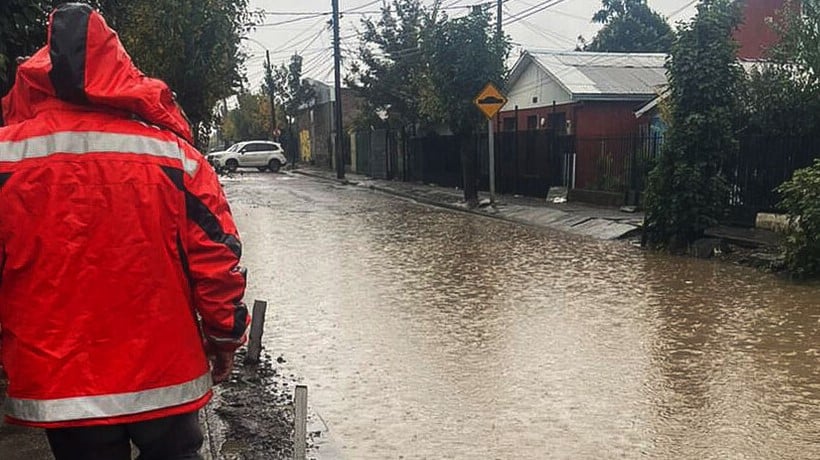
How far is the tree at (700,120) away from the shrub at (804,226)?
6.17ft

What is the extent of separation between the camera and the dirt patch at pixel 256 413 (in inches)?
183

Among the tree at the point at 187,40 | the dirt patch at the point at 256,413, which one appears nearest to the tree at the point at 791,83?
the tree at the point at 187,40

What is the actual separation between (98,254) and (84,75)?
0.51m

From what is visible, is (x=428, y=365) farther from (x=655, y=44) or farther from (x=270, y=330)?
(x=655, y=44)

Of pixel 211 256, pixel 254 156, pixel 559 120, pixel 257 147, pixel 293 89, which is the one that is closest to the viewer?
pixel 211 256

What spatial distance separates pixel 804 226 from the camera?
960cm

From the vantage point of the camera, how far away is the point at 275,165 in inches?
1737

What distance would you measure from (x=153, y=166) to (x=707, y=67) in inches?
430

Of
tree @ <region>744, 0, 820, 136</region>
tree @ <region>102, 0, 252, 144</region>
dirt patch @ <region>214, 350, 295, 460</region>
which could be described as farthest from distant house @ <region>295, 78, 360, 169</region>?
dirt patch @ <region>214, 350, 295, 460</region>

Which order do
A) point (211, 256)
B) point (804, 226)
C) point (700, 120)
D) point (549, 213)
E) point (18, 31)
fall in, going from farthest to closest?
point (549, 213), point (700, 120), point (804, 226), point (18, 31), point (211, 256)

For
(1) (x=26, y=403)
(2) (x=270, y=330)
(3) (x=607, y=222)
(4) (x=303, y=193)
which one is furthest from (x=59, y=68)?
(4) (x=303, y=193)

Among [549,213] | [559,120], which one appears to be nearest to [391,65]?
[559,120]

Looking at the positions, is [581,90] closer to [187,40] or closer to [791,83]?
[791,83]

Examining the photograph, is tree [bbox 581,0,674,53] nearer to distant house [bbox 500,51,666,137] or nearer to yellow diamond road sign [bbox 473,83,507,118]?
distant house [bbox 500,51,666,137]
